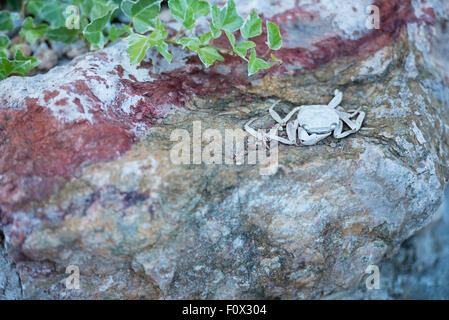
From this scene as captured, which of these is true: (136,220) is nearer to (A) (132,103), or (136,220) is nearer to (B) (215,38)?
(A) (132,103)

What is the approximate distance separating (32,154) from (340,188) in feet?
4.49

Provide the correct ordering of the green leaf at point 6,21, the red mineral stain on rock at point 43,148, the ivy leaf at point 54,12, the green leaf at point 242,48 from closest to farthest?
the red mineral stain on rock at point 43,148
the green leaf at point 242,48
the ivy leaf at point 54,12
the green leaf at point 6,21

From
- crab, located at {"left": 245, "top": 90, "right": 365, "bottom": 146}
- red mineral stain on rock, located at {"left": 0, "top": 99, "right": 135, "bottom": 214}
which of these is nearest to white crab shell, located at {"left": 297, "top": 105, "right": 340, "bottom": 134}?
crab, located at {"left": 245, "top": 90, "right": 365, "bottom": 146}

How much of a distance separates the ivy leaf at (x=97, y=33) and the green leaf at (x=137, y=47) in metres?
0.33

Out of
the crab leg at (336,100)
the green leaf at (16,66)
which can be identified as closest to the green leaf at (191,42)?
the crab leg at (336,100)

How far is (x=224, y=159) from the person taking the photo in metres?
→ 1.91

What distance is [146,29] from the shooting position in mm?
2318

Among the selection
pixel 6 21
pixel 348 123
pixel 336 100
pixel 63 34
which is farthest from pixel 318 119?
pixel 6 21

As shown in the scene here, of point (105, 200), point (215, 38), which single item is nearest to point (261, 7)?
point (215, 38)

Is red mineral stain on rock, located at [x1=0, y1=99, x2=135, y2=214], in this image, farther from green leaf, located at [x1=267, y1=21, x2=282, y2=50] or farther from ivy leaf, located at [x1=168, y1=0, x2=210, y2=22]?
green leaf, located at [x1=267, y1=21, x2=282, y2=50]

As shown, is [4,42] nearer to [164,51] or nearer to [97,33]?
[97,33]

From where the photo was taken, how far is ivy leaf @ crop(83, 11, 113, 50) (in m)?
2.26

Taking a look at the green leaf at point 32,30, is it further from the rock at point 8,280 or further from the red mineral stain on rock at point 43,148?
the rock at point 8,280

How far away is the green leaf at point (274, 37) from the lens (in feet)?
7.07
